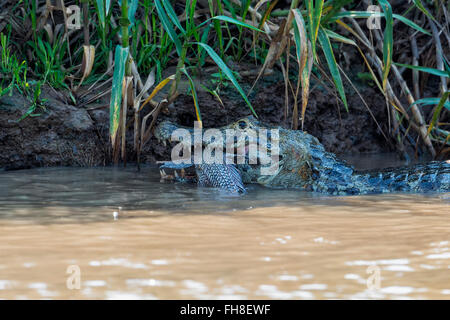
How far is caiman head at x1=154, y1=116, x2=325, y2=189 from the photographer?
13.0ft

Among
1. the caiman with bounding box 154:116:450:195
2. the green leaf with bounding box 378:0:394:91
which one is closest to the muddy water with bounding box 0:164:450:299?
the caiman with bounding box 154:116:450:195

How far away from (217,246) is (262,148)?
6.91 ft

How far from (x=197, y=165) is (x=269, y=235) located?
68.7 inches

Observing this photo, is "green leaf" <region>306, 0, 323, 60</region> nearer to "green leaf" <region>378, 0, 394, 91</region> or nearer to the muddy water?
"green leaf" <region>378, 0, 394, 91</region>

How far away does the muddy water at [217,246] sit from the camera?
1.57m

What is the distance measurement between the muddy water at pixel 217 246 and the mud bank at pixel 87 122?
107 cm

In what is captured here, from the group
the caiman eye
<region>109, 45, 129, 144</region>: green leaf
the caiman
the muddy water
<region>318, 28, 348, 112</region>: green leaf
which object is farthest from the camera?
the caiman eye

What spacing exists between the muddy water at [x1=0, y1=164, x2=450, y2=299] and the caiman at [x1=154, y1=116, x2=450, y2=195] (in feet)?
1.22

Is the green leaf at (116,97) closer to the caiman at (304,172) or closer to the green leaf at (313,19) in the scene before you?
the caiman at (304,172)

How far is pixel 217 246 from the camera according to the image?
202 centimetres

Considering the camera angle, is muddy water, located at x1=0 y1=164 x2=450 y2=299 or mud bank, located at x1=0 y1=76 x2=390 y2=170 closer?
muddy water, located at x1=0 y1=164 x2=450 y2=299

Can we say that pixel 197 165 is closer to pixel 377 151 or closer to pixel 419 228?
pixel 419 228

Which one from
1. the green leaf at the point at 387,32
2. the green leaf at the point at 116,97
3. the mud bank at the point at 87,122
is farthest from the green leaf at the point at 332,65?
the green leaf at the point at 116,97

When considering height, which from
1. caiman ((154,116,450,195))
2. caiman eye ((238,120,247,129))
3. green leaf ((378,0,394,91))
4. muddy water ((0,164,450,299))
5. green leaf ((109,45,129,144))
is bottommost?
muddy water ((0,164,450,299))
